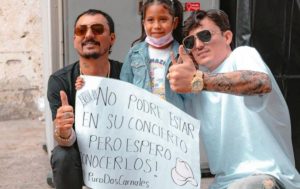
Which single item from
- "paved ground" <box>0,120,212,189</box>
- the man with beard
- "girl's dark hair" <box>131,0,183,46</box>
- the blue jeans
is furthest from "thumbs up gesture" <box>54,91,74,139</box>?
"paved ground" <box>0,120,212,189</box>

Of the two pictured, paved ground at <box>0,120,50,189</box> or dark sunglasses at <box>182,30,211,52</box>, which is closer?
dark sunglasses at <box>182,30,211,52</box>

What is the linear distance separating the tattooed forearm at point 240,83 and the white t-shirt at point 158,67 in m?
0.64

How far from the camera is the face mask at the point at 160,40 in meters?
2.88

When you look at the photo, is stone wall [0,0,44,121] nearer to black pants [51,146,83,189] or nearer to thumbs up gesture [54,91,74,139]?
black pants [51,146,83,189]

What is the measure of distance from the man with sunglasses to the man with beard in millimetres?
591

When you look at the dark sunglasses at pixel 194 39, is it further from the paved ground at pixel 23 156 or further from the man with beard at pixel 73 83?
the paved ground at pixel 23 156

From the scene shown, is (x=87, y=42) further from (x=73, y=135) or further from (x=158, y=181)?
(x=158, y=181)

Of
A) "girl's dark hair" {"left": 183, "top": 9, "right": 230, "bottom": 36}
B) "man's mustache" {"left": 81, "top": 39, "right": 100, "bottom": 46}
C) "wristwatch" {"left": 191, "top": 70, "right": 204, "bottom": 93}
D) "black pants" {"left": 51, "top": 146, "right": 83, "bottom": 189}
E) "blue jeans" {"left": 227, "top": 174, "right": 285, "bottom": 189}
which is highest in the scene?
"girl's dark hair" {"left": 183, "top": 9, "right": 230, "bottom": 36}

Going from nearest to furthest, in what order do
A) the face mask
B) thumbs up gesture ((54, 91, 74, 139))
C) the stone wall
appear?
thumbs up gesture ((54, 91, 74, 139)) → the face mask → the stone wall

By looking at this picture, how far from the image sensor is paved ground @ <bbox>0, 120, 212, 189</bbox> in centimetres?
462

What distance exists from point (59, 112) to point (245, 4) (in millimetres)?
2027

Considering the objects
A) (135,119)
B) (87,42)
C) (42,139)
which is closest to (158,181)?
(135,119)

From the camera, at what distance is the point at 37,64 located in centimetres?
705

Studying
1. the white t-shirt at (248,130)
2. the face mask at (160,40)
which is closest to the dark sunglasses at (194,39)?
the white t-shirt at (248,130)
